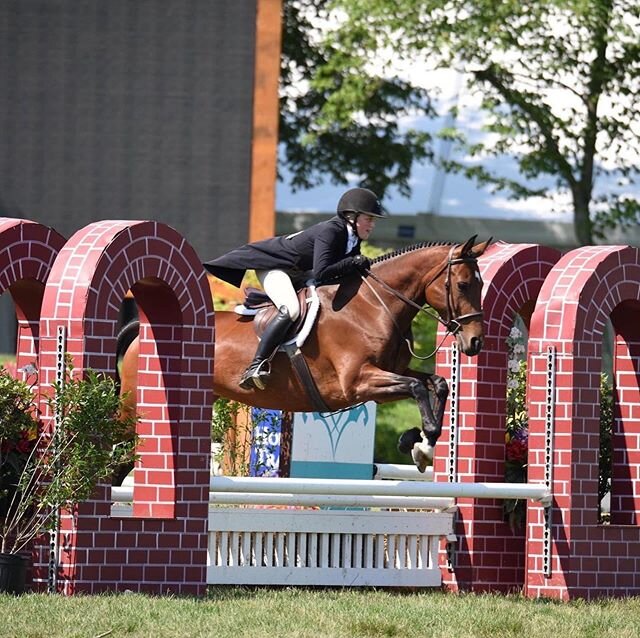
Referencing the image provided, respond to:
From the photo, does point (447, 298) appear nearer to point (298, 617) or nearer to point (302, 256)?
point (302, 256)

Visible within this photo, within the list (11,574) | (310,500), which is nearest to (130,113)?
(310,500)

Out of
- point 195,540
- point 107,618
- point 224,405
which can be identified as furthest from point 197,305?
point 224,405

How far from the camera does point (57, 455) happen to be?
745 centimetres

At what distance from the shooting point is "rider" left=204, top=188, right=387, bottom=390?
29.0ft

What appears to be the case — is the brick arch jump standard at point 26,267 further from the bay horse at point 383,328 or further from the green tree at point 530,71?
the green tree at point 530,71

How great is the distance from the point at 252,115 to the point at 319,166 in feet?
30.2

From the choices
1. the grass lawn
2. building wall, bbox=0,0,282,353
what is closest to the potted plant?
the grass lawn

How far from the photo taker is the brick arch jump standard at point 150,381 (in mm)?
7652

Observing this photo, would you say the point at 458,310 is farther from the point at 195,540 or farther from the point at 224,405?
the point at 224,405

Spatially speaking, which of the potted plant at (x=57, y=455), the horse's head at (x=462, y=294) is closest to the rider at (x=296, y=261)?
the horse's head at (x=462, y=294)

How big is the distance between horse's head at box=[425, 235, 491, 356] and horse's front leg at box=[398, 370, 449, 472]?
267 millimetres

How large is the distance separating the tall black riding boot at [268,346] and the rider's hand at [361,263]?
0.50m

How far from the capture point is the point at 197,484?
8102 millimetres

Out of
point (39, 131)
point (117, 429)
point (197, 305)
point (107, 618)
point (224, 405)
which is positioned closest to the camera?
point (107, 618)
